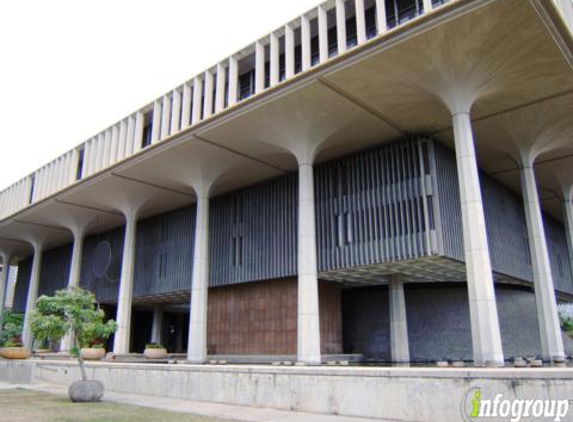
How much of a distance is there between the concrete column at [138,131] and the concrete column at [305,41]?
34.9 ft

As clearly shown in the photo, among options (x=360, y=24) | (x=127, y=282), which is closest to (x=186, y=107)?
(x=360, y=24)

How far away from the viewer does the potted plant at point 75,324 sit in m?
13.1

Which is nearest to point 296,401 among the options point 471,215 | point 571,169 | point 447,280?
point 471,215

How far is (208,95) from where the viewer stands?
21562 millimetres

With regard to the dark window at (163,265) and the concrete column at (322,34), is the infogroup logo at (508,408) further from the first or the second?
the dark window at (163,265)

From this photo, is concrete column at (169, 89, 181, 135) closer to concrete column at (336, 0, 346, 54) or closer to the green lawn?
concrete column at (336, 0, 346, 54)

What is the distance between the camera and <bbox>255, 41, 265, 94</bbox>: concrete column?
18922 millimetres

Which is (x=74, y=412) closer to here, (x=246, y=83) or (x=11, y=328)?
(x=246, y=83)

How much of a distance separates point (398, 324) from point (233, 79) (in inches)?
522

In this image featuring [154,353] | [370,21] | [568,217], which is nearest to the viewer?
[370,21]

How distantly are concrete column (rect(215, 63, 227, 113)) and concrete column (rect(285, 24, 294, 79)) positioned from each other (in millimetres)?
3406

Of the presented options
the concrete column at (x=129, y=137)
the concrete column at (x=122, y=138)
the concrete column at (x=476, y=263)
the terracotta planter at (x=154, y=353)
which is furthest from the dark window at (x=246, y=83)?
the terracotta planter at (x=154, y=353)

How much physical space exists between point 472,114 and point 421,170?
2.91m

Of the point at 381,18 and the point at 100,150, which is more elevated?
the point at 100,150
